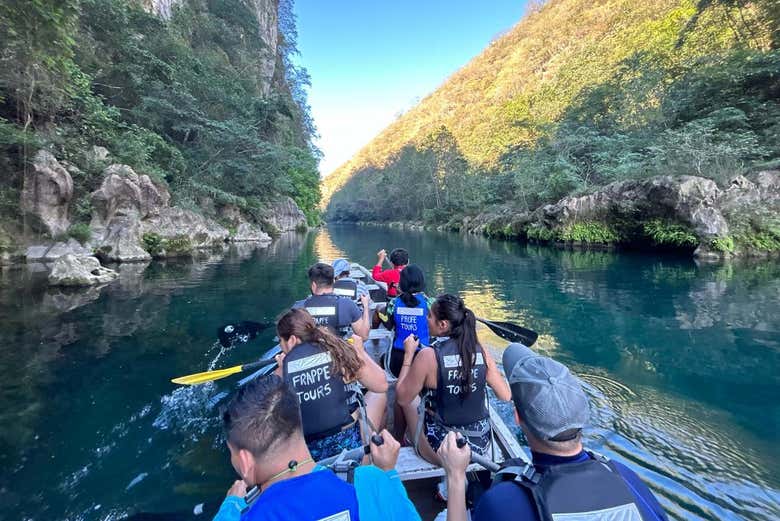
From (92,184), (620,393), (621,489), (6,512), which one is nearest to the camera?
(621,489)

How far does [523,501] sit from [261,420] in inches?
34.7

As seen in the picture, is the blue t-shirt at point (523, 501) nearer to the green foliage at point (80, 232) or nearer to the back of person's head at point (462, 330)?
the back of person's head at point (462, 330)

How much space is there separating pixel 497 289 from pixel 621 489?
1136 centimetres

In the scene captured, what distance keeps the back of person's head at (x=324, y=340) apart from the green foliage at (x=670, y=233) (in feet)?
67.4

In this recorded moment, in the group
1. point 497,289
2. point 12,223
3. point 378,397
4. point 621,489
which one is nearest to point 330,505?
point 621,489

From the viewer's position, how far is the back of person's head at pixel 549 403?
3.82 feet

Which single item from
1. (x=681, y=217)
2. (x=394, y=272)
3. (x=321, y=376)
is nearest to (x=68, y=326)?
(x=394, y=272)

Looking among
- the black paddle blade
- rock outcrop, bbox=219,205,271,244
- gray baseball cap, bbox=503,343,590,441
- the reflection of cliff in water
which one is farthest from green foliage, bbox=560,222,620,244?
gray baseball cap, bbox=503,343,590,441

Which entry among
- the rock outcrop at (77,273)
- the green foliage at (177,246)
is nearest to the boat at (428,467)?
the rock outcrop at (77,273)

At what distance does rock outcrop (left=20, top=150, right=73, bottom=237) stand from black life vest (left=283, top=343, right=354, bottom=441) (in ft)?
54.5

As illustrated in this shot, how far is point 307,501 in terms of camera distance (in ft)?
3.49

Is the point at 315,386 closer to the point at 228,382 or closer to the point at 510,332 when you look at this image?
the point at 510,332

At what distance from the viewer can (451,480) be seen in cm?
150

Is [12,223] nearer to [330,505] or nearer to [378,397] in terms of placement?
[378,397]
